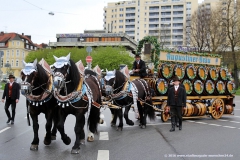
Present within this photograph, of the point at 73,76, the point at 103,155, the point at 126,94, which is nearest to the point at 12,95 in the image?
the point at 126,94

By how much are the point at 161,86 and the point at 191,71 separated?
6.35 feet

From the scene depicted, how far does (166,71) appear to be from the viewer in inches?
534

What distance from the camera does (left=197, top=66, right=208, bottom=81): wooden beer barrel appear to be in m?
14.8

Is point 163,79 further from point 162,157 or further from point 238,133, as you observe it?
point 162,157

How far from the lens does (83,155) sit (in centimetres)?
734

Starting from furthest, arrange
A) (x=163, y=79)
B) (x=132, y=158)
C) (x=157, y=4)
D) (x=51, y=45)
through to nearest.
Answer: (x=157, y=4)
(x=51, y=45)
(x=163, y=79)
(x=132, y=158)

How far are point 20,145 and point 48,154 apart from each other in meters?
1.37

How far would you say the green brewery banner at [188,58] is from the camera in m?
13.6

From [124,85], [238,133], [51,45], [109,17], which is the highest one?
[109,17]

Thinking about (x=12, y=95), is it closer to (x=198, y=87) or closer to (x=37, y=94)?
(x=37, y=94)

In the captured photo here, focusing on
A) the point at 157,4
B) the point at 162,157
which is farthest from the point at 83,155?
the point at 157,4

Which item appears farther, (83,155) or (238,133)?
(238,133)

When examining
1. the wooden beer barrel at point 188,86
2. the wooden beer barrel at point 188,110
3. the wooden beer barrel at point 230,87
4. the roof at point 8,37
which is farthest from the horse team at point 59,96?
the roof at point 8,37

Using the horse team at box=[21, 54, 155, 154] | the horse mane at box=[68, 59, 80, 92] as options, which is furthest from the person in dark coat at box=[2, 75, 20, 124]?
the horse mane at box=[68, 59, 80, 92]
